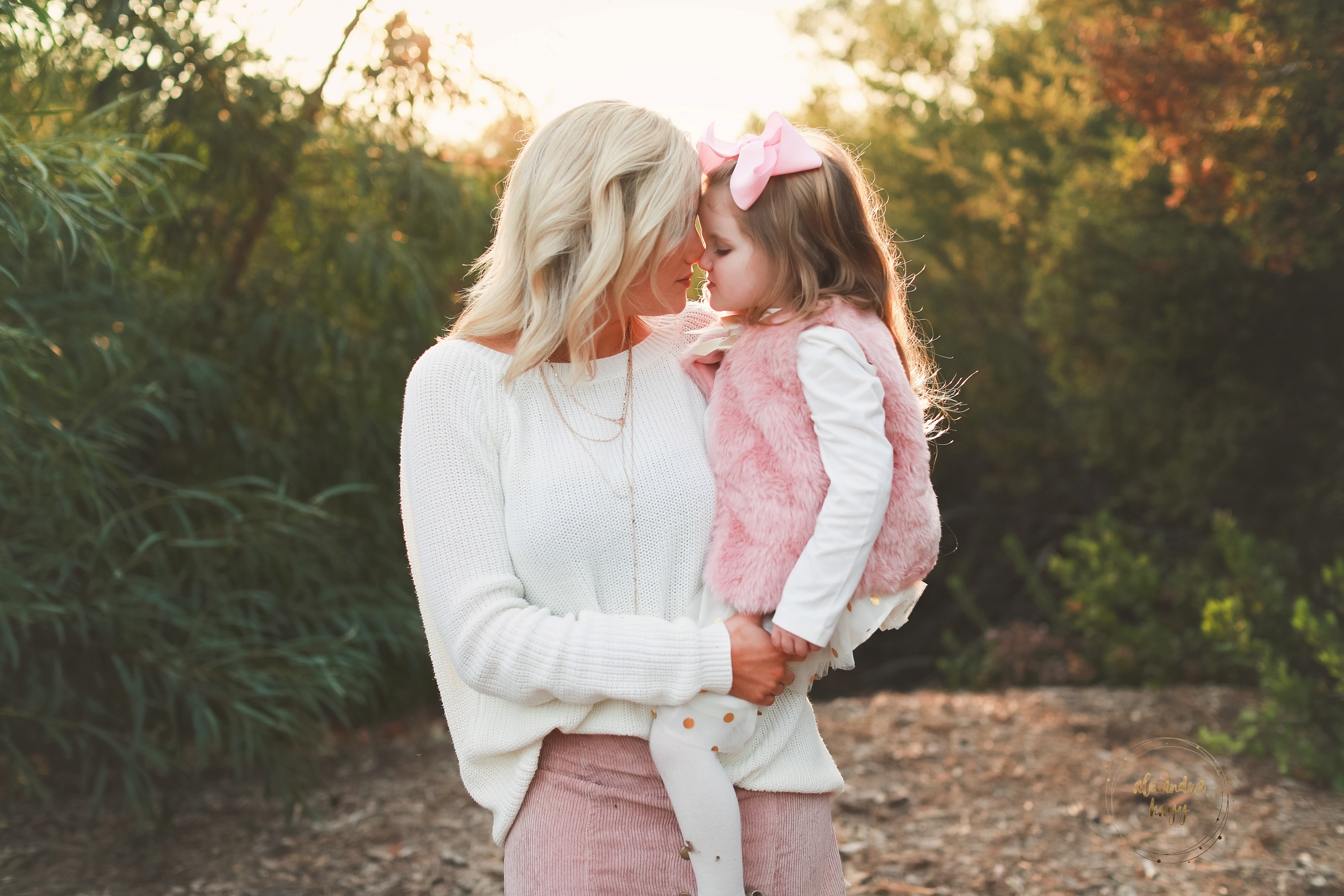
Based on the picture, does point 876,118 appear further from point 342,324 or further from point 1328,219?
point 342,324

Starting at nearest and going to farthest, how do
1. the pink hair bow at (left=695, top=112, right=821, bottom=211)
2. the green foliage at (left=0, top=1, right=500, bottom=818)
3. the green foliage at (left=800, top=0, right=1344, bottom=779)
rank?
1. the pink hair bow at (left=695, top=112, right=821, bottom=211)
2. the green foliage at (left=0, top=1, right=500, bottom=818)
3. the green foliage at (left=800, top=0, right=1344, bottom=779)

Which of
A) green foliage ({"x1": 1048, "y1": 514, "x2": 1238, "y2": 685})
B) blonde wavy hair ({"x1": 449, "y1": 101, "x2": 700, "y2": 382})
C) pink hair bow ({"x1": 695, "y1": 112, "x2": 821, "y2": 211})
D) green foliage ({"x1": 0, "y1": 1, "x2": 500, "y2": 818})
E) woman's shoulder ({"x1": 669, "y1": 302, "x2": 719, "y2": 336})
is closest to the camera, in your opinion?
blonde wavy hair ({"x1": 449, "y1": 101, "x2": 700, "y2": 382})

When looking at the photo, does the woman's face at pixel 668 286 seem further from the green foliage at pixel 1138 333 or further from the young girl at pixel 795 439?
the green foliage at pixel 1138 333

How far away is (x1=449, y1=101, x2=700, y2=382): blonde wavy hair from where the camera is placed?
139cm

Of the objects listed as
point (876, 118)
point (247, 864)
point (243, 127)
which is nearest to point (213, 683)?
point (247, 864)

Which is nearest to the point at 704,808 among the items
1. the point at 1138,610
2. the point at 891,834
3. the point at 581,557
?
the point at 581,557

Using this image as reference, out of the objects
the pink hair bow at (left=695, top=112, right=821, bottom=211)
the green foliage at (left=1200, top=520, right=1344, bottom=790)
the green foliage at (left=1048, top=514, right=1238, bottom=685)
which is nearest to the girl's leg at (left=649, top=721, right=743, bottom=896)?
the pink hair bow at (left=695, top=112, right=821, bottom=211)

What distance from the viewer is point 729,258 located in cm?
155

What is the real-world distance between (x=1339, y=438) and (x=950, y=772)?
237cm

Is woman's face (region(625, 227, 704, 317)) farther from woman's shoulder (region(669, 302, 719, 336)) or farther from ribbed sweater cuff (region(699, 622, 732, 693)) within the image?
ribbed sweater cuff (region(699, 622, 732, 693))

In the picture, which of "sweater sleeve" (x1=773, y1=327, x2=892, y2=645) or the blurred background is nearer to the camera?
"sweater sleeve" (x1=773, y1=327, x2=892, y2=645)

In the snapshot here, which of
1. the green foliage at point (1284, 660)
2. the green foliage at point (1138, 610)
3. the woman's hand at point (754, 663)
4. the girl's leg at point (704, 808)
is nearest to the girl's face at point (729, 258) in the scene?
the woman's hand at point (754, 663)

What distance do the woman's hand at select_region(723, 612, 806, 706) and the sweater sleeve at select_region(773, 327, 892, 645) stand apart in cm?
3

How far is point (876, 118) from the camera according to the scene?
26.3 ft
